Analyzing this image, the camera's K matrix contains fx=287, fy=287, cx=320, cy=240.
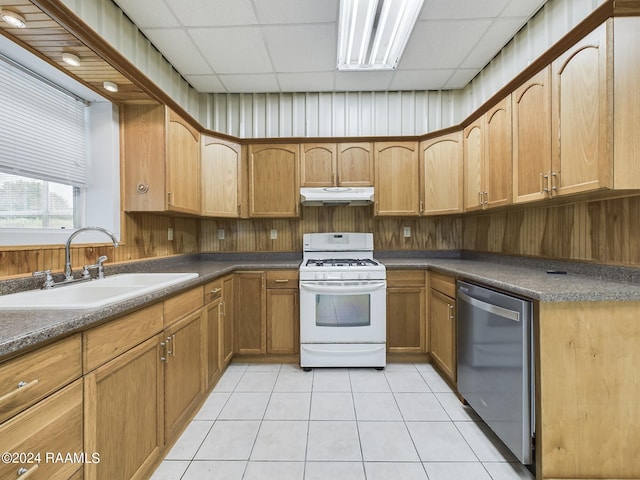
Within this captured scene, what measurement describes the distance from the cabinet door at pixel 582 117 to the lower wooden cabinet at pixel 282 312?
2004 mm

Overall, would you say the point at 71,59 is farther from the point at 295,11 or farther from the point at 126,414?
the point at 126,414

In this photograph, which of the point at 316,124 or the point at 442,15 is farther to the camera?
the point at 316,124

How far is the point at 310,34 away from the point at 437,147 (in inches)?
60.1

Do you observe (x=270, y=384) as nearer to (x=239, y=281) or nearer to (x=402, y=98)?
(x=239, y=281)

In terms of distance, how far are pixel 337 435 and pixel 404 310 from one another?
4.05 ft

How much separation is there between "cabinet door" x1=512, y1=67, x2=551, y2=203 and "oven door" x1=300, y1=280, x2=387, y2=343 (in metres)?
1.24

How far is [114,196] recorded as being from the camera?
6.75 feet

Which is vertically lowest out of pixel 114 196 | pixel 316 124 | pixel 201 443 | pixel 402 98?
pixel 201 443

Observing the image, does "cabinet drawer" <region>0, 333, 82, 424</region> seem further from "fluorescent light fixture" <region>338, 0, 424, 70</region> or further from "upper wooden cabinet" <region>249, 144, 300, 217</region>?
"fluorescent light fixture" <region>338, 0, 424, 70</region>

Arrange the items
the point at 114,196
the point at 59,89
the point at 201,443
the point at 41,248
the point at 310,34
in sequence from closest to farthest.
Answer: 1. the point at 41,248
2. the point at 201,443
3. the point at 59,89
4. the point at 114,196
5. the point at 310,34

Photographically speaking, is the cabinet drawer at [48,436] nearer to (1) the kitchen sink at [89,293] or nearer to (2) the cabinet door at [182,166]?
(1) the kitchen sink at [89,293]

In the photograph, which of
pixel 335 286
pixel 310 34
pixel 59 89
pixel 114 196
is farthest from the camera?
pixel 335 286

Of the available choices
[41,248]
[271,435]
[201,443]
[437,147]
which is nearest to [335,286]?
[271,435]

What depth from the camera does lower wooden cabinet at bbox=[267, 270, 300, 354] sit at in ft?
8.53
